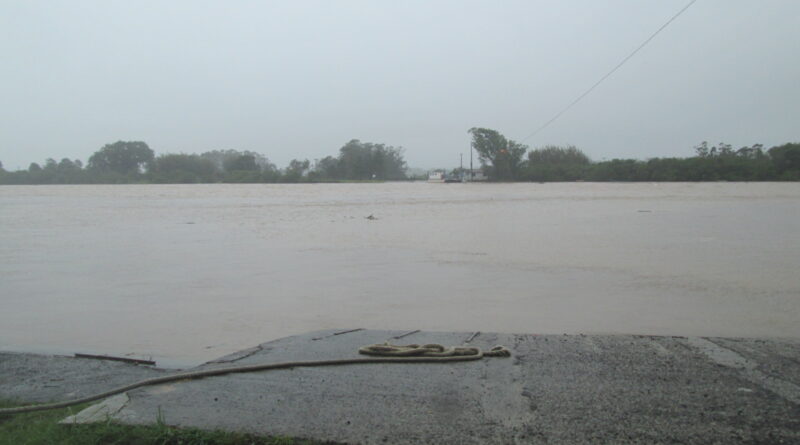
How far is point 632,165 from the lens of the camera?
71.3 meters

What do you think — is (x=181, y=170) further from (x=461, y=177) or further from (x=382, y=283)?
(x=382, y=283)

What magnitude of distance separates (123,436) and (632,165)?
7494cm

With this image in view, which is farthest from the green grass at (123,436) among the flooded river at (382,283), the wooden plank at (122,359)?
the flooded river at (382,283)

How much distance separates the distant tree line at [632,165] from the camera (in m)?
57.0

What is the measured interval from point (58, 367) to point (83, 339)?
1651 mm

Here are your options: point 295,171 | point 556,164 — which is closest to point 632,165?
point 556,164

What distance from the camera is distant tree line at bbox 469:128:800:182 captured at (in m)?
57.0

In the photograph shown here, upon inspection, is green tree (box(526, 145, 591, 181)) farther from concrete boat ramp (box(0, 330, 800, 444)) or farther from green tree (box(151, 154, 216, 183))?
concrete boat ramp (box(0, 330, 800, 444))

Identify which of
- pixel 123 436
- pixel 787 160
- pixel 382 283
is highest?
pixel 787 160

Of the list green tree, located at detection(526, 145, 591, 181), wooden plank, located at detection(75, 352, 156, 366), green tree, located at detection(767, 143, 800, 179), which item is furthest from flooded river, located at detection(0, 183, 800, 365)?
green tree, located at detection(526, 145, 591, 181)

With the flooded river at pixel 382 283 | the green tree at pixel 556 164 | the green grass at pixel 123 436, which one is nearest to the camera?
the green grass at pixel 123 436

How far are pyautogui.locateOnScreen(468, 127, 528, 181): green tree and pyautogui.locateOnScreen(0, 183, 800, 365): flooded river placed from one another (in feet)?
225

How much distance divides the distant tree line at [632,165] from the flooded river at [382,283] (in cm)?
4607

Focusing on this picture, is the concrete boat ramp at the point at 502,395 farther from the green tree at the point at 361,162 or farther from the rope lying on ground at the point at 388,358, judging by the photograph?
the green tree at the point at 361,162
